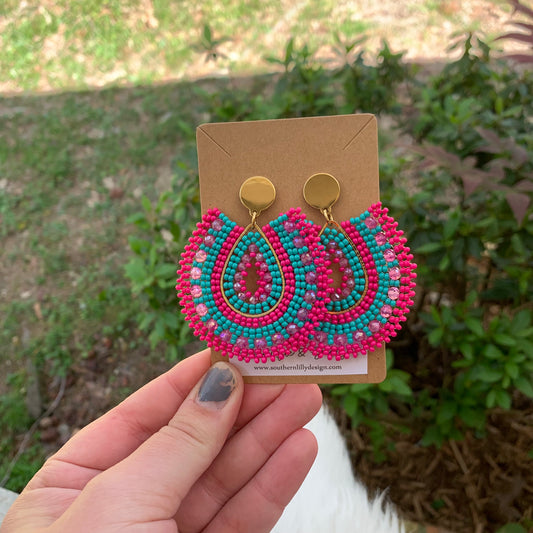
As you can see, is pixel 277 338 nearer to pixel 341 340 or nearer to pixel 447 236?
pixel 341 340

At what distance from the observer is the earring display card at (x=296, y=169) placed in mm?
1059

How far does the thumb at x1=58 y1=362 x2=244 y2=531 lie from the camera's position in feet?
3.03

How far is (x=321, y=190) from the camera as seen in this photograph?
41.6 inches

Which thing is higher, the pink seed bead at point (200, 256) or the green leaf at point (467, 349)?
the pink seed bead at point (200, 256)

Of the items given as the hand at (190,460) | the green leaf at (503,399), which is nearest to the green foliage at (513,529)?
the green leaf at (503,399)

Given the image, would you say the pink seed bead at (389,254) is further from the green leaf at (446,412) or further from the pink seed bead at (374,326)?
the green leaf at (446,412)

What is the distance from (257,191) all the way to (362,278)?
293mm

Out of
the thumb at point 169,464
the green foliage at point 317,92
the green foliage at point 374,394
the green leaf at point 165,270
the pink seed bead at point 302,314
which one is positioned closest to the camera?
the thumb at point 169,464

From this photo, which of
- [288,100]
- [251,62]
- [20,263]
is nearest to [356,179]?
[288,100]

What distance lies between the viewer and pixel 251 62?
11.2 feet

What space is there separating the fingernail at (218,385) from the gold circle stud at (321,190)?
407 millimetres

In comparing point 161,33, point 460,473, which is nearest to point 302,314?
point 460,473

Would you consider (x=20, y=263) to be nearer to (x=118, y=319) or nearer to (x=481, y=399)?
(x=118, y=319)

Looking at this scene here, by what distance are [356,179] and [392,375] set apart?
0.69 meters
